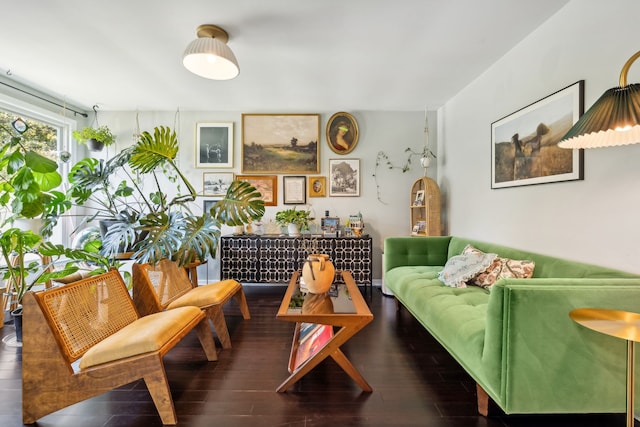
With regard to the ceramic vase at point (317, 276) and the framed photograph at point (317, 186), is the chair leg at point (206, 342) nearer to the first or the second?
the ceramic vase at point (317, 276)

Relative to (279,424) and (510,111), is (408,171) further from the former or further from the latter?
(279,424)

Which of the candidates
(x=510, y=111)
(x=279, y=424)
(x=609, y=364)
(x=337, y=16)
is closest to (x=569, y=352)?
(x=609, y=364)

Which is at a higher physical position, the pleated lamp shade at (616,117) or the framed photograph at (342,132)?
the framed photograph at (342,132)

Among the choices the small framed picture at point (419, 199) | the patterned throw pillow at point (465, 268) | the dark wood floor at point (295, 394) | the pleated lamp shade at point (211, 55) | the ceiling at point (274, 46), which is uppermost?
the ceiling at point (274, 46)

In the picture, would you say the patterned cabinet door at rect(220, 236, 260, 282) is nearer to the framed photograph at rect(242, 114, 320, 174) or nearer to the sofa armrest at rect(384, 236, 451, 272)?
the framed photograph at rect(242, 114, 320, 174)

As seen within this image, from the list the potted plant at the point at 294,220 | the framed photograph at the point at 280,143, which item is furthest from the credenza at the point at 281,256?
the framed photograph at the point at 280,143

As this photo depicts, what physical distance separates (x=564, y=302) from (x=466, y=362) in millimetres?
585

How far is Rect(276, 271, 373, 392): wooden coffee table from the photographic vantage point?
5.54ft

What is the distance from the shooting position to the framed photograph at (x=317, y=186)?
4.21m

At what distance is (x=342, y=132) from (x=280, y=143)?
2.97ft

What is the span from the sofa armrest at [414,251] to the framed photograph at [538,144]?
87 cm

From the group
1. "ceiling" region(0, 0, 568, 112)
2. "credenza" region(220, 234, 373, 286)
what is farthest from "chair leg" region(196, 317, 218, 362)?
"ceiling" region(0, 0, 568, 112)

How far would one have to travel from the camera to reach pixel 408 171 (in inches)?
165

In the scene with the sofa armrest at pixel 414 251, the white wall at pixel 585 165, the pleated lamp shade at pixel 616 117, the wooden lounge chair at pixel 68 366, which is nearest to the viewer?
the pleated lamp shade at pixel 616 117
